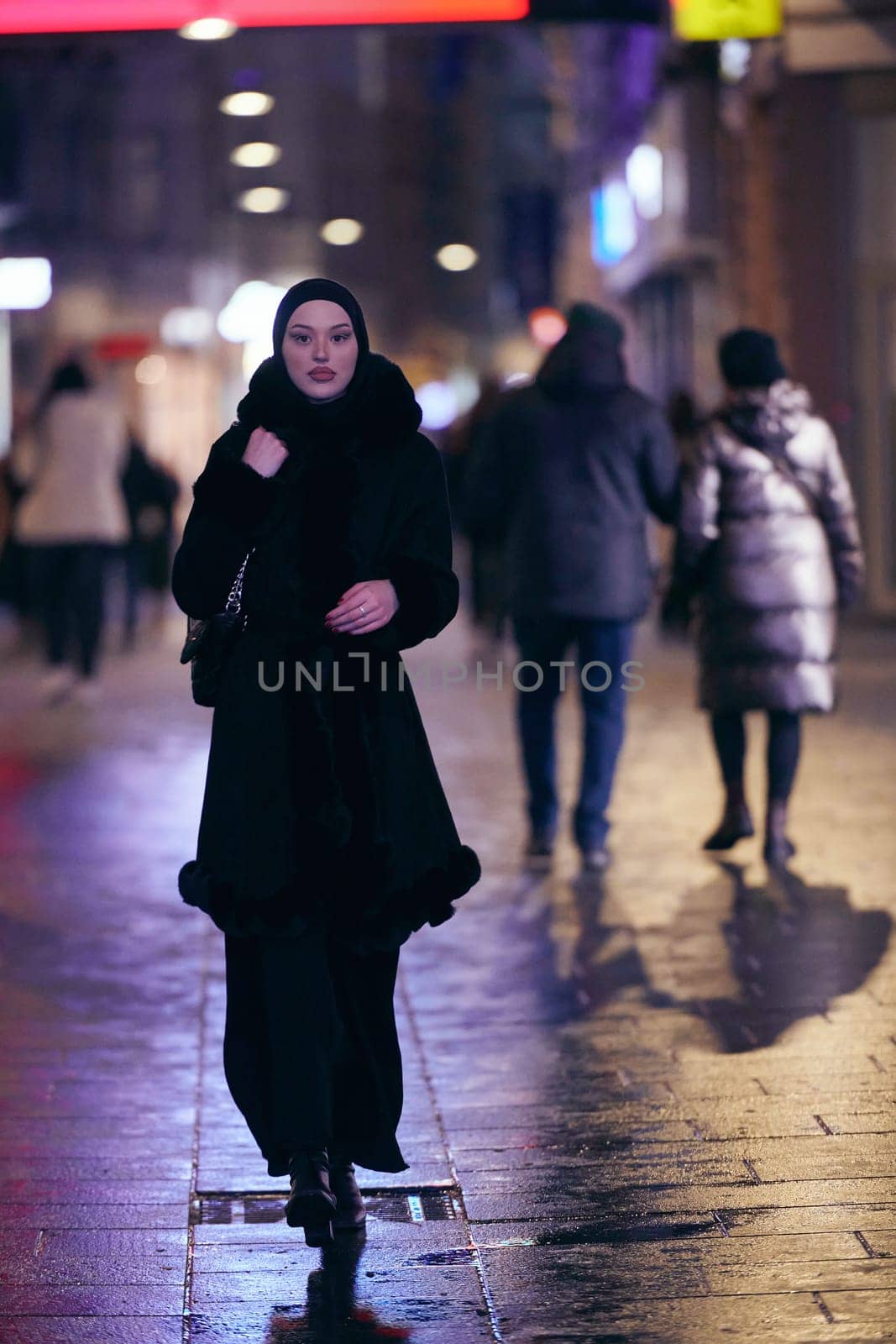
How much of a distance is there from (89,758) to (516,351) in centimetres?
5574

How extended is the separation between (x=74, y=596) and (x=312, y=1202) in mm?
10907

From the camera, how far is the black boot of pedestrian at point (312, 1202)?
14.9 ft

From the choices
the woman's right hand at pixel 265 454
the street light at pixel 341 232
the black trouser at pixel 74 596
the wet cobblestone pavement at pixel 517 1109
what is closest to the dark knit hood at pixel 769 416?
the wet cobblestone pavement at pixel 517 1109

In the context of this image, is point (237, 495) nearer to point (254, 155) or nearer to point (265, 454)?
point (265, 454)

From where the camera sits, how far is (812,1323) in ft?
13.2

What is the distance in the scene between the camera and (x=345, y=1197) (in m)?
4.73

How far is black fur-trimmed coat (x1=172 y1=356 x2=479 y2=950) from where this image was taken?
4586 millimetres

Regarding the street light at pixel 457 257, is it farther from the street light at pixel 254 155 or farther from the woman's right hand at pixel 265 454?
the woman's right hand at pixel 265 454

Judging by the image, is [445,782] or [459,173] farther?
[459,173]

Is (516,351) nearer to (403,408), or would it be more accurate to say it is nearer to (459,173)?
(459,173)

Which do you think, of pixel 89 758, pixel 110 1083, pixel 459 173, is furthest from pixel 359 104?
pixel 110 1083

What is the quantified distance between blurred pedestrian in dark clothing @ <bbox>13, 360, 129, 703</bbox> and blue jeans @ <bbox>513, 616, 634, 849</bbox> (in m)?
6.36

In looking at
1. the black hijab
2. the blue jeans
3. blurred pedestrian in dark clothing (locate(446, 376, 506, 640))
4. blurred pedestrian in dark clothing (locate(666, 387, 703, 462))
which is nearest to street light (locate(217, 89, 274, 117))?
blurred pedestrian in dark clothing (locate(446, 376, 506, 640))

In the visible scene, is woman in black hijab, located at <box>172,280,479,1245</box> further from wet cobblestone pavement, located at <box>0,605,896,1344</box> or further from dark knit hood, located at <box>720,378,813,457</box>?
dark knit hood, located at <box>720,378,813,457</box>
